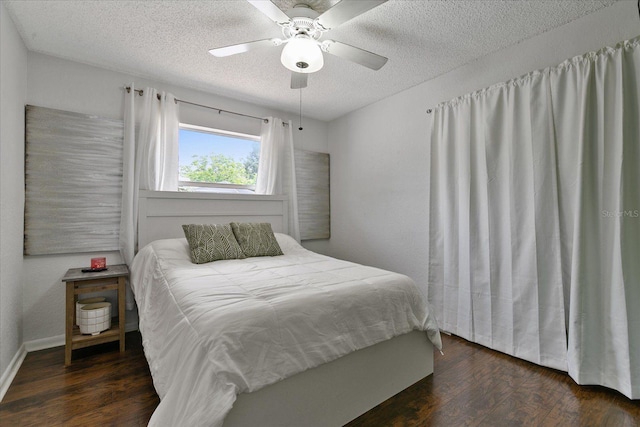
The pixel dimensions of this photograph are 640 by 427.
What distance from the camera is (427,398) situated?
169cm

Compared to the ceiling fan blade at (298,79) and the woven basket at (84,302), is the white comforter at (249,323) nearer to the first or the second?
the woven basket at (84,302)

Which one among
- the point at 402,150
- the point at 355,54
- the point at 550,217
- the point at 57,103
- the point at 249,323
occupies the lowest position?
the point at 249,323

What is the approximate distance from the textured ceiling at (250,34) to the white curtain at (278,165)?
2.32 feet

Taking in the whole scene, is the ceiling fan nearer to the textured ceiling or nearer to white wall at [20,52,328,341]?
the textured ceiling

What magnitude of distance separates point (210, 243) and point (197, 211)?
2.23ft

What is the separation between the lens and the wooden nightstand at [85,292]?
6.75ft

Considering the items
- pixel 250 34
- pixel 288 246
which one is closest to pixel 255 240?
pixel 288 246

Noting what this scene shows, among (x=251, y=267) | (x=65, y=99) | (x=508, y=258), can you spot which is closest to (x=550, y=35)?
(x=508, y=258)

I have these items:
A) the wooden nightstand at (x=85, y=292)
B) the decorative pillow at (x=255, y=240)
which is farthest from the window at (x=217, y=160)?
the wooden nightstand at (x=85, y=292)

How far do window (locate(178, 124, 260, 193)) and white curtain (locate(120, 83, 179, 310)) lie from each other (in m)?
0.21

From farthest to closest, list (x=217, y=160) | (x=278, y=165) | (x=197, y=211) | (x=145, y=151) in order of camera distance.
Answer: (x=278, y=165) → (x=217, y=160) → (x=197, y=211) → (x=145, y=151)

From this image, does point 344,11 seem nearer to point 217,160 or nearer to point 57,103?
point 217,160

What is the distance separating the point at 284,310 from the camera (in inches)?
52.6

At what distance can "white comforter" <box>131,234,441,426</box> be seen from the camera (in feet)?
3.68
